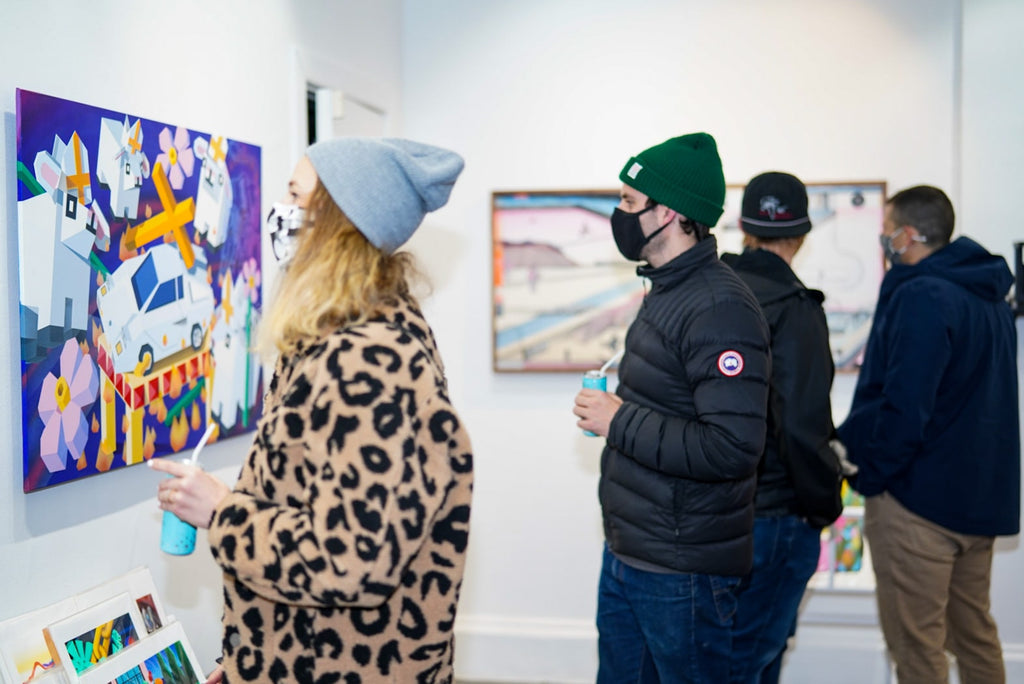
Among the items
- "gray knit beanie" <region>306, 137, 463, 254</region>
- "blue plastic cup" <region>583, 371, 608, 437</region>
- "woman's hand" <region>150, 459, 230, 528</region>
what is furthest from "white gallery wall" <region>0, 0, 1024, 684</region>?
"woman's hand" <region>150, 459, 230, 528</region>

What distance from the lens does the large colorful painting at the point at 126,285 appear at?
1699 millimetres

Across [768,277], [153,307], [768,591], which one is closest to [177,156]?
[153,307]

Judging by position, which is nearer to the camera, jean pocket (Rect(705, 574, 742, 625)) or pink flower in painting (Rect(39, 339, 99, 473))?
pink flower in painting (Rect(39, 339, 99, 473))

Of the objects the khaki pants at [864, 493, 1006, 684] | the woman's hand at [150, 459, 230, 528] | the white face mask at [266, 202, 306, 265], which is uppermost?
the white face mask at [266, 202, 306, 265]

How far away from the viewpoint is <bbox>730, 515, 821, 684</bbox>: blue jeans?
2227mm

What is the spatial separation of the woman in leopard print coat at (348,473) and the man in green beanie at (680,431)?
0.66 meters

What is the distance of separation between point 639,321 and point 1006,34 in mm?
2203

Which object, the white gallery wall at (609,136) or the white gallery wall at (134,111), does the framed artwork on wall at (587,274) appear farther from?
the white gallery wall at (134,111)

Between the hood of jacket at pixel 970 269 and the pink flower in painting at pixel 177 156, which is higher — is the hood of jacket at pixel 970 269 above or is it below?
below

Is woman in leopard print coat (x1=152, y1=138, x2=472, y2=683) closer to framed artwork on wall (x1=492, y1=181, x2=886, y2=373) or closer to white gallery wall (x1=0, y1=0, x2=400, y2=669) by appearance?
white gallery wall (x1=0, y1=0, x2=400, y2=669)

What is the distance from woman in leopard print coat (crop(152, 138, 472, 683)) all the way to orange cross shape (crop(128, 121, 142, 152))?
77 cm

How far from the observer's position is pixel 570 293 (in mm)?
3617

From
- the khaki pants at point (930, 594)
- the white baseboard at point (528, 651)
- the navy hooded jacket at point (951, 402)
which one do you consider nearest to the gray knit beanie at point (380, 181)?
the navy hooded jacket at point (951, 402)

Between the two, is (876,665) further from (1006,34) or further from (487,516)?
(1006,34)
